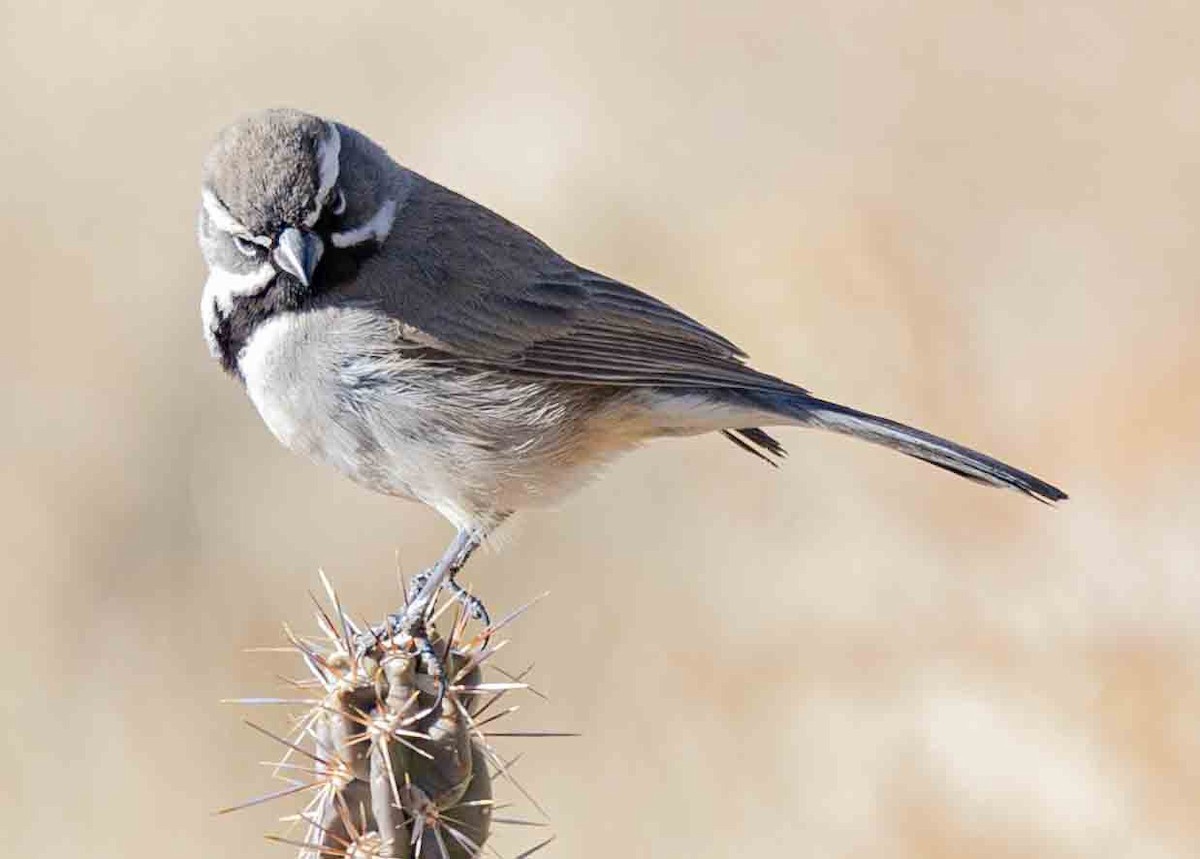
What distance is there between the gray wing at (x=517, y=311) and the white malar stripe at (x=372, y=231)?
4cm

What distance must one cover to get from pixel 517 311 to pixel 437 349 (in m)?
0.33

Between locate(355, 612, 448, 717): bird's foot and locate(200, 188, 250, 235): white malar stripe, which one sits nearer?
locate(355, 612, 448, 717): bird's foot

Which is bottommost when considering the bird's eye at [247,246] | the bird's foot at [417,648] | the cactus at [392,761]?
the cactus at [392,761]

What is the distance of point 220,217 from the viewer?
207 inches

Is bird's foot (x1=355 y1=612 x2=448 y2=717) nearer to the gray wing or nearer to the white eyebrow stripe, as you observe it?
the gray wing

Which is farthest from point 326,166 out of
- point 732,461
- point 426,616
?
point 732,461

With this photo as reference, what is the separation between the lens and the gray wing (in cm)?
560

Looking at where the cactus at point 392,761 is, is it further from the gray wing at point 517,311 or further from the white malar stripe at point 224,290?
the gray wing at point 517,311

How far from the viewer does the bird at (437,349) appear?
5.25m

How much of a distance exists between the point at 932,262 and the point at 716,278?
1.01 meters

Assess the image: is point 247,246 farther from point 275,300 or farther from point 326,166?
point 326,166

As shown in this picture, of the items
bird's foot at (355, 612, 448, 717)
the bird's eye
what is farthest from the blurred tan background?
bird's foot at (355, 612, 448, 717)

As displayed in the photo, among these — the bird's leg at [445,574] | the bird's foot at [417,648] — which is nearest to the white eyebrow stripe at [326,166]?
the bird's leg at [445,574]

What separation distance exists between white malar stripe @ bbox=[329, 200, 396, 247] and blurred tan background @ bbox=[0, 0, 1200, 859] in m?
2.74
